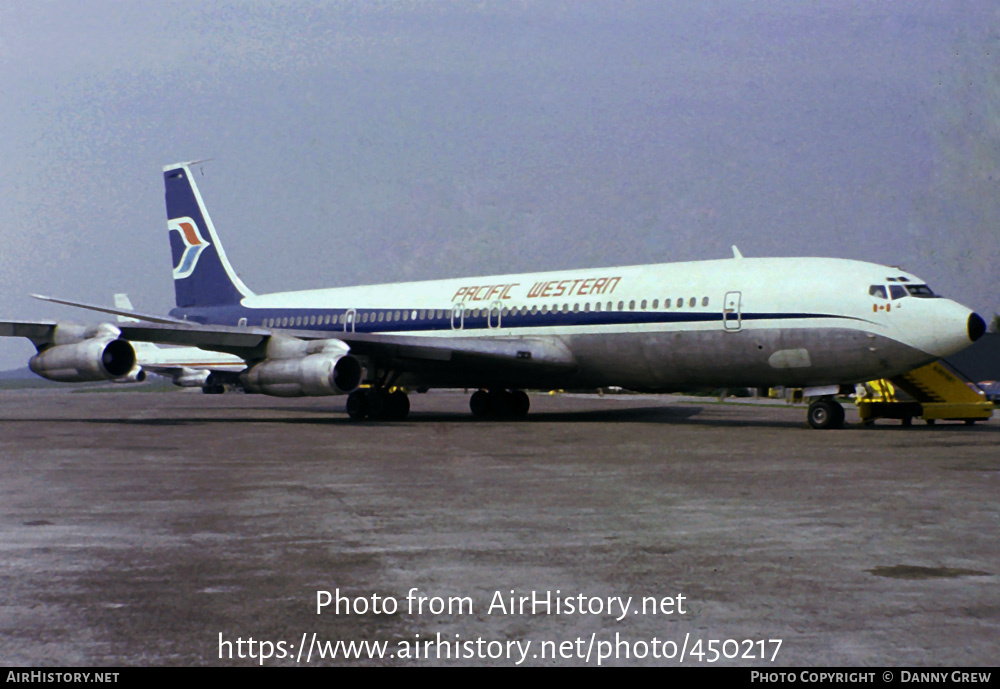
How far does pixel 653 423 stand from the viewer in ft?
83.4

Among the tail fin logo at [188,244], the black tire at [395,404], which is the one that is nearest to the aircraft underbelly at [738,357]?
the black tire at [395,404]

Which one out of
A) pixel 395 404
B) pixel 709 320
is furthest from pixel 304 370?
pixel 709 320

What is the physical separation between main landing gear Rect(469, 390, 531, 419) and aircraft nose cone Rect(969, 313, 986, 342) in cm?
1309

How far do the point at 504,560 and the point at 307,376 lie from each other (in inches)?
713

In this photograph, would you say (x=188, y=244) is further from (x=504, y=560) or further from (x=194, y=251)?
(x=504, y=560)

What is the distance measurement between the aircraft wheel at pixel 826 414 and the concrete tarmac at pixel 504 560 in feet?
21.3

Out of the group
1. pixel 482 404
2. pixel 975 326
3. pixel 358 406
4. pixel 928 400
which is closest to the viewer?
pixel 975 326

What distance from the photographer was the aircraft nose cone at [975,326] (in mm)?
20328

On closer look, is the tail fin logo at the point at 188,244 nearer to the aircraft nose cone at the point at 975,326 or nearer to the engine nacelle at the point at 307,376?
the engine nacelle at the point at 307,376

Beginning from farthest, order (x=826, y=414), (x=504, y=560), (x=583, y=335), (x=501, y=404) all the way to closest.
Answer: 1. (x=501, y=404)
2. (x=583, y=335)
3. (x=826, y=414)
4. (x=504, y=560)

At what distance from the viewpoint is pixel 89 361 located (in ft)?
84.1
